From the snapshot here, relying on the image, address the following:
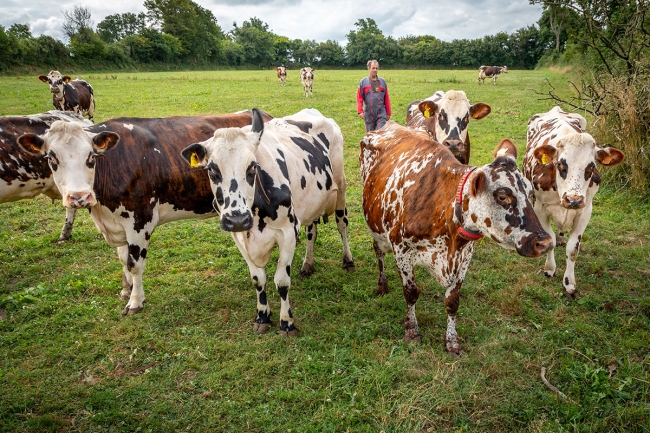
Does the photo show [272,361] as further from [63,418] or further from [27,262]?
[27,262]

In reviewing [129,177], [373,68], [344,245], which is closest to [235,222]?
[129,177]

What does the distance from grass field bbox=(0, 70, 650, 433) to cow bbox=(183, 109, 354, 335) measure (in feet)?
2.02

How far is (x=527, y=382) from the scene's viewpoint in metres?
3.72

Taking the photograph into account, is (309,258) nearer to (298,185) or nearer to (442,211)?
(298,185)

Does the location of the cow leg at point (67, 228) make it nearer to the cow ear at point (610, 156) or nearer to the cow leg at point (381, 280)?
the cow leg at point (381, 280)

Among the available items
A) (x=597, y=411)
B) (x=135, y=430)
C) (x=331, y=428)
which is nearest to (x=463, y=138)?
(x=597, y=411)

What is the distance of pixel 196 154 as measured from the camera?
151 inches

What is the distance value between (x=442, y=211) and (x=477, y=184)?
0.54 meters

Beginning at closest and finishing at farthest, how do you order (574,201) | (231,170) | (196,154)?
(231,170)
(196,154)
(574,201)

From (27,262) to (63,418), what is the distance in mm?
3710

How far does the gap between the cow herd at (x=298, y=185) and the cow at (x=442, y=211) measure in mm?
12

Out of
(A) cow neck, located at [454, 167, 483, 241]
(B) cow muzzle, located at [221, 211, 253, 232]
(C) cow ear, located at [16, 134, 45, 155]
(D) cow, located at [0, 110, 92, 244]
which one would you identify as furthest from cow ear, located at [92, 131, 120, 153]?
(A) cow neck, located at [454, 167, 483, 241]

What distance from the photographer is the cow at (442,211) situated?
316 centimetres

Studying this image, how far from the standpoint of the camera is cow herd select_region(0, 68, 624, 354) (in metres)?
3.63
